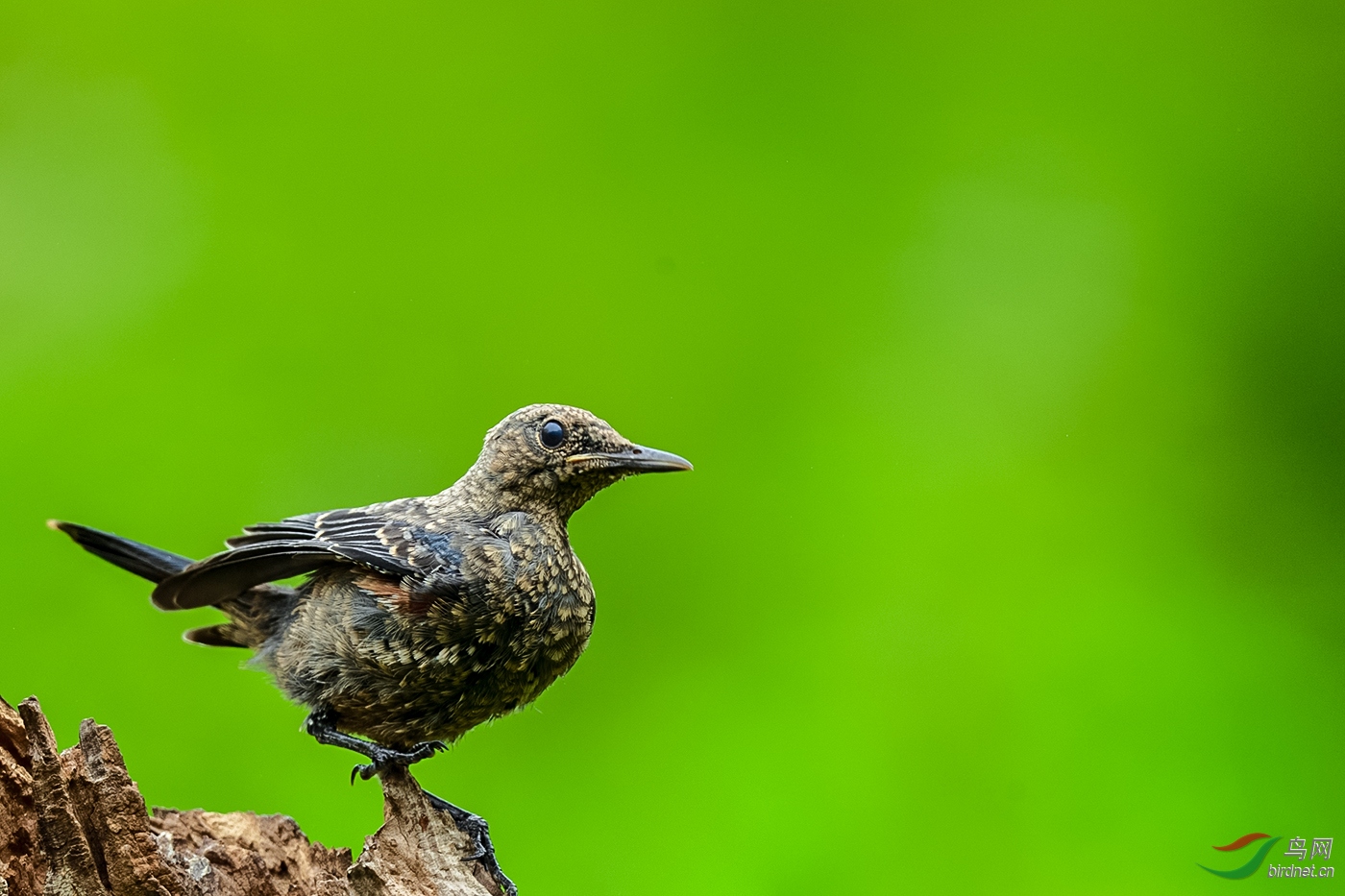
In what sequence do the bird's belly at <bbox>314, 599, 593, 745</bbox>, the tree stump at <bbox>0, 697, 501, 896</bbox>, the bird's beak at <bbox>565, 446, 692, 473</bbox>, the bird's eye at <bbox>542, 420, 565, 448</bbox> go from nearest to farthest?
the tree stump at <bbox>0, 697, 501, 896</bbox> → the bird's belly at <bbox>314, 599, 593, 745</bbox> → the bird's beak at <bbox>565, 446, 692, 473</bbox> → the bird's eye at <bbox>542, 420, 565, 448</bbox>

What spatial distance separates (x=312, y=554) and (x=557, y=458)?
2.41 ft

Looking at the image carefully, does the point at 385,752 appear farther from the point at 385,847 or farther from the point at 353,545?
the point at 353,545

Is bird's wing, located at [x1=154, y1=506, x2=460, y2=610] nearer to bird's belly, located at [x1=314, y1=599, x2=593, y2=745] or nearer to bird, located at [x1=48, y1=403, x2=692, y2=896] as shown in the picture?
bird, located at [x1=48, y1=403, x2=692, y2=896]

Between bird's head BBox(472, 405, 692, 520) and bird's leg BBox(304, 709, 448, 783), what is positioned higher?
bird's head BBox(472, 405, 692, 520)

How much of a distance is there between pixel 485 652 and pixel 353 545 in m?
0.50

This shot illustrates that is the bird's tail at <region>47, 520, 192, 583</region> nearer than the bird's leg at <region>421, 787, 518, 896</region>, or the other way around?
the bird's leg at <region>421, 787, 518, 896</region>

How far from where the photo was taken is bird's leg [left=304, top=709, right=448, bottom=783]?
134 inches

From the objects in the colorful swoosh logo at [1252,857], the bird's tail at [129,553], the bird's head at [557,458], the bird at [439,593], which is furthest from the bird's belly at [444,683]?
the colorful swoosh logo at [1252,857]

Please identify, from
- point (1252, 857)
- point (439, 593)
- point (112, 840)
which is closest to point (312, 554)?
point (439, 593)

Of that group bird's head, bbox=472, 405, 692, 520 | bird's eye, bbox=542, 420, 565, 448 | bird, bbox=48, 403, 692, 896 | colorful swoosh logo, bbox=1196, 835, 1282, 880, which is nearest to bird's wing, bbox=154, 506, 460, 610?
bird, bbox=48, 403, 692, 896

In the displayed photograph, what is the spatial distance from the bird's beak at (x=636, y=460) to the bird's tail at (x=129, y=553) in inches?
53.5

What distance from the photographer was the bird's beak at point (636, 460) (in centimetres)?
350

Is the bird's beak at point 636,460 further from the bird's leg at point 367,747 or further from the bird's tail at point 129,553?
the bird's tail at point 129,553

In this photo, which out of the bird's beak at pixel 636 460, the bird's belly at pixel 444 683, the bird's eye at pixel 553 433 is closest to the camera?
the bird's belly at pixel 444 683
